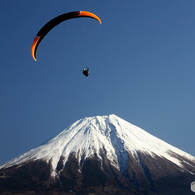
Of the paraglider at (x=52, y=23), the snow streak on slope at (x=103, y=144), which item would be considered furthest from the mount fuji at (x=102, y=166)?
the paraglider at (x=52, y=23)

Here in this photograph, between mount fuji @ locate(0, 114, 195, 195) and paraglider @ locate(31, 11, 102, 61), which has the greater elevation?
paraglider @ locate(31, 11, 102, 61)

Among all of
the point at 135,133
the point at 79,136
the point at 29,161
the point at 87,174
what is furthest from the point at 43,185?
the point at 135,133

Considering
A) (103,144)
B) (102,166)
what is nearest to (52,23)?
(102,166)

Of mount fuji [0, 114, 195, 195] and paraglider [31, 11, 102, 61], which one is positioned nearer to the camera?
paraglider [31, 11, 102, 61]

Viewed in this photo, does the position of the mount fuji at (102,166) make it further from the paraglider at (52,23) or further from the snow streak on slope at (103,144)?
the paraglider at (52,23)

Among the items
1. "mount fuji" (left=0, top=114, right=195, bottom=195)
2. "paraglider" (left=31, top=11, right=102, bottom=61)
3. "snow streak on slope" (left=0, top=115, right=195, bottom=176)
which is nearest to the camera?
"paraglider" (left=31, top=11, right=102, bottom=61)

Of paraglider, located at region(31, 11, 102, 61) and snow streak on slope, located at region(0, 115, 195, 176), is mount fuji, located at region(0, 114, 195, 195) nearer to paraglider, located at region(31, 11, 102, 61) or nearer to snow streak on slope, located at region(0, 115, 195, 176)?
snow streak on slope, located at region(0, 115, 195, 176)

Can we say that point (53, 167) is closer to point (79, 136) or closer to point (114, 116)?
point (79, 136)

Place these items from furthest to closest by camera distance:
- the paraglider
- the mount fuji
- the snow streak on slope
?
1. the snow streak on slope
2. the mount fuji
3. the paraglider

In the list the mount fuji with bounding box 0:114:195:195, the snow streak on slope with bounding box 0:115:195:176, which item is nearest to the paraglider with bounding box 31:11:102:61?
the mount fuji with bounding box 0:114:195:195
